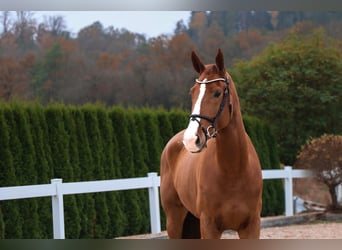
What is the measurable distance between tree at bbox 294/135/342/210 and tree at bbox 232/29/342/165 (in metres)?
0.11

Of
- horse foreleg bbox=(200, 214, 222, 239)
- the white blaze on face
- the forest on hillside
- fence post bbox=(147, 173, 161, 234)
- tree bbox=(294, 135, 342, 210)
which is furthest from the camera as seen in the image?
tree bbox=(294, 135, 342, 210)

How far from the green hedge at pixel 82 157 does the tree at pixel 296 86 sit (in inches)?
16.2

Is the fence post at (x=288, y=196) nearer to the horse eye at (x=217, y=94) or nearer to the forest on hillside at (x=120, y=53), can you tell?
the forest on hillside at (x=120, y=53)

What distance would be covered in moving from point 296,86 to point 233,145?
421cm

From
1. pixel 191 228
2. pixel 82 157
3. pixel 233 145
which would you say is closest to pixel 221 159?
pixel 233 145

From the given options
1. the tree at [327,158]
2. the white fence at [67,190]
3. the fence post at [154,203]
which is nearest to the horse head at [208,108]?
the white fence at [67,190]

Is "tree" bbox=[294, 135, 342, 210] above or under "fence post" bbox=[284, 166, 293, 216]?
above

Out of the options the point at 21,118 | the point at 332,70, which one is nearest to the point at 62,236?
the point at 21,118

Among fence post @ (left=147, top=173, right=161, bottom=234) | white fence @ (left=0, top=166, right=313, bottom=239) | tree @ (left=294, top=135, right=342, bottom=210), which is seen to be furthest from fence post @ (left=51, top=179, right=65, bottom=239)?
tree @ (left=294, top=135, right=342, bottom=210)

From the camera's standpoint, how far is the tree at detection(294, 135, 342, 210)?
7.52 m

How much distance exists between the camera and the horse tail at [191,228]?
4543 millimetres

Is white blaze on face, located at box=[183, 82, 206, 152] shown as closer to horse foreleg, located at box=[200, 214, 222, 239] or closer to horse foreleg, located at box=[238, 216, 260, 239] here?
horse foreleg, located at box=[200, 214, 222, 239]

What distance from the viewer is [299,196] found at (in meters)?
8.45

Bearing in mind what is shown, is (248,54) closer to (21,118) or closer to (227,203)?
(21,118)
